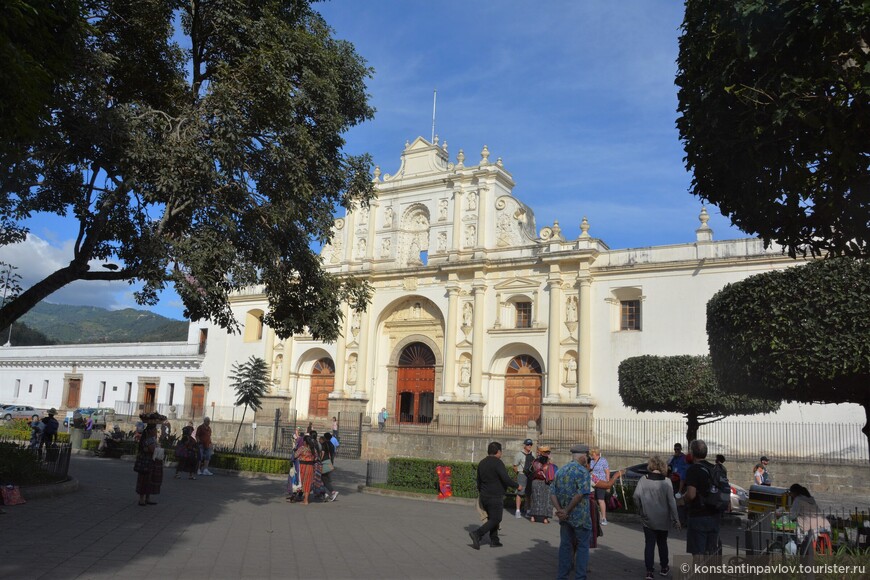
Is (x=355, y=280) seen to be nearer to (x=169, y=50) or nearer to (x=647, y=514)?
(x=169, y=50)

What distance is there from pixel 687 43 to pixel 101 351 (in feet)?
140

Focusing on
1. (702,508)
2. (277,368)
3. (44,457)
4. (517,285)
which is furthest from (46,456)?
(277,368)

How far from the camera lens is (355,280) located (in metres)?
14.1

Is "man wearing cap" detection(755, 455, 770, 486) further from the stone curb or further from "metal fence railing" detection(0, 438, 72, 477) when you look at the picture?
"metal fence railing" detection(0, 438, 72, 477)

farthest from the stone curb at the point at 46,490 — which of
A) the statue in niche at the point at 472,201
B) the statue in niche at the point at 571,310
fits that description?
the statue in niche at the point at 472,201

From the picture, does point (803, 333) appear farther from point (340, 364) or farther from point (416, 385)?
point (340, 364)

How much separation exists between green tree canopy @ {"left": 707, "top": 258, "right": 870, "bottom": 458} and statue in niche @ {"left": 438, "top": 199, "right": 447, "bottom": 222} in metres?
22.5

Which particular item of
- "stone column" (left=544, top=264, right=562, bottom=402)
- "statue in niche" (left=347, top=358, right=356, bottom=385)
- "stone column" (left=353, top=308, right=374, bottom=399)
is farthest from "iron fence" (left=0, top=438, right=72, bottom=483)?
"statue in niche" (left=347, top=358, right=356, bottom=385)

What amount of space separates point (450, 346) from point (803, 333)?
71.3 ft

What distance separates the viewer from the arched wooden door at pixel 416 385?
3275 cm

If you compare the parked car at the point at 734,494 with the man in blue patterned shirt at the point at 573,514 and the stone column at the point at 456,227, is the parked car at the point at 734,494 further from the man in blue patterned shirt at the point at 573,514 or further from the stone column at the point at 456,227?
the stone column at the point at 456,227

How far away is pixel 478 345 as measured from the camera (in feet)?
101

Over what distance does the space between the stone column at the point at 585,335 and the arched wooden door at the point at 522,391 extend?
7.84ft

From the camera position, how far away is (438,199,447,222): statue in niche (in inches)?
1308
